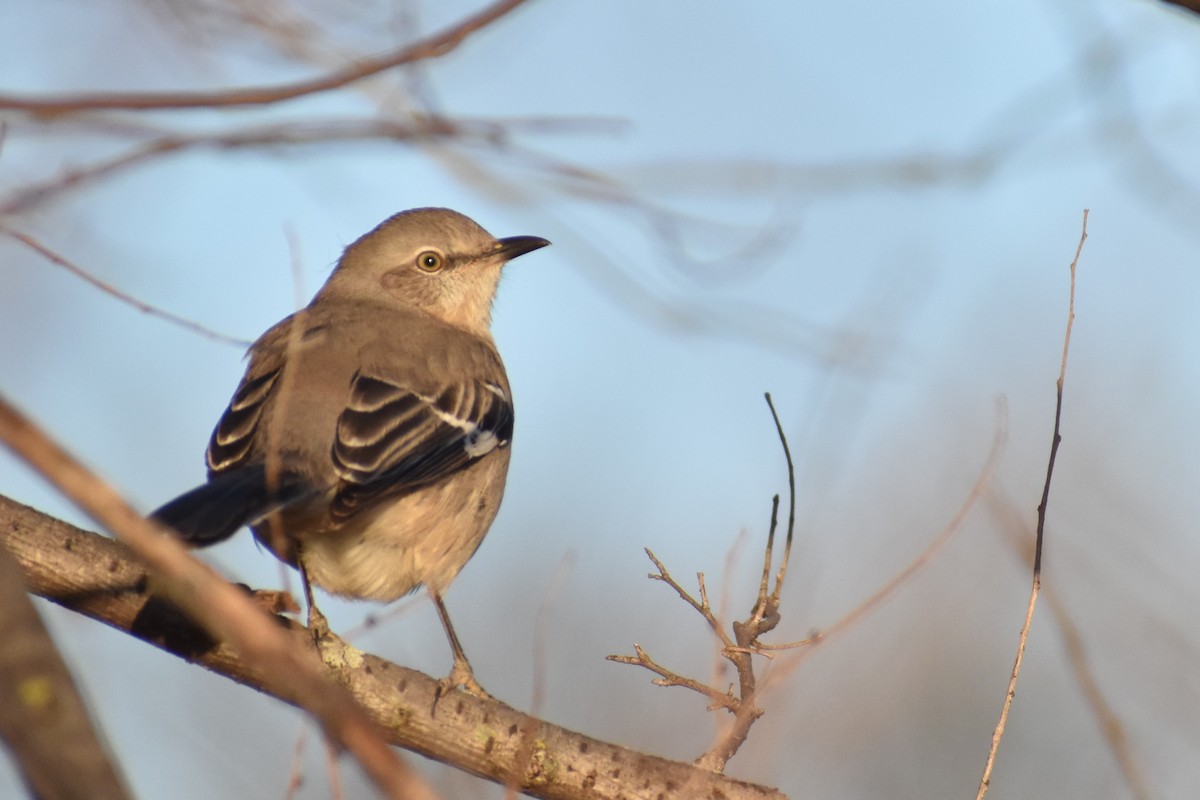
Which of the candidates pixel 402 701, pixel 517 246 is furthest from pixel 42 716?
pixel 517 246

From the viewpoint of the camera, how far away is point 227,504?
372 centimetres

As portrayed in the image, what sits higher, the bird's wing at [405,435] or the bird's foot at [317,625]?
the bird's wing at [405,435]

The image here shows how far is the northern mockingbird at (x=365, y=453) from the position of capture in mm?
4359

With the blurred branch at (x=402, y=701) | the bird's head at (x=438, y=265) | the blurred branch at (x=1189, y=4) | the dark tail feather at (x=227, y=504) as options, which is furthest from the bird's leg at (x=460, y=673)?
the blurred branch at (x=1189, y=4)

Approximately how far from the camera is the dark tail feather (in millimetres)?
3502

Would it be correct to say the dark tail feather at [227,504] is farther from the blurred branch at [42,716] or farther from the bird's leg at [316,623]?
the blurred branch at [42,716]

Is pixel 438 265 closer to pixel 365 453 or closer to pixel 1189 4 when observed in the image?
pixel 365 453

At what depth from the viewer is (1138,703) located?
7.52 m

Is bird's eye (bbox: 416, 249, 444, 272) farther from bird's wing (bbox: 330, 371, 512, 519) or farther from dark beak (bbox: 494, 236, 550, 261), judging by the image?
bird's wing (bbox: 330, 371, 512, 519)

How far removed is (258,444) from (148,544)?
3.26 meters

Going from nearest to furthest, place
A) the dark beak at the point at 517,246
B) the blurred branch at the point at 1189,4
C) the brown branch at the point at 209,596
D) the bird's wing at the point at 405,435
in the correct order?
the brown branch at the point at 209,596 → the blurred branch at the point at 1189,4 → the bird's wing at the point at 405,435 → the dark beak at the point at 517,246

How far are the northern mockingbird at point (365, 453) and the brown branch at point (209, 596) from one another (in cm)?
222

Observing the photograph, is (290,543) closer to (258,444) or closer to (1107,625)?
(258,444)

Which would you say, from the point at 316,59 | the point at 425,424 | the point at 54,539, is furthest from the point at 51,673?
the point at 316,59
